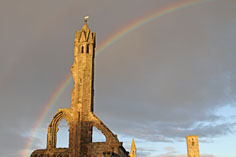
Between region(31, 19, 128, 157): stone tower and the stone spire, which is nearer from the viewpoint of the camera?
region(31, 19, 128, 157): stone tower

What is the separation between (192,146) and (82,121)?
169 ft

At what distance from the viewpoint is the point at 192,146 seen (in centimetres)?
7769

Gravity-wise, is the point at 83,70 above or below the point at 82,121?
above

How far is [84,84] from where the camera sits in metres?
33.8

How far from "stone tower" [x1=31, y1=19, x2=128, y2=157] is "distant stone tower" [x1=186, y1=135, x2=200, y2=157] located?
46150mm

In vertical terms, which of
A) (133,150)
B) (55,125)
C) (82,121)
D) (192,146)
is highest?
(192,146)

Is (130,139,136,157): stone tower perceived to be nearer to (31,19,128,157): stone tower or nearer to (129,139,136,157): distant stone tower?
(129,139,136,157): distant stone tower

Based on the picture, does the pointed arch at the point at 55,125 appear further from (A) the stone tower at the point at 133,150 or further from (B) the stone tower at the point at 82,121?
(A) the stone tower at the point at 133,150

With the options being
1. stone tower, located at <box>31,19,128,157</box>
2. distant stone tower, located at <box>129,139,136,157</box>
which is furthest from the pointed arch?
distant stone tower, located at <box>129,139,136,157</box>

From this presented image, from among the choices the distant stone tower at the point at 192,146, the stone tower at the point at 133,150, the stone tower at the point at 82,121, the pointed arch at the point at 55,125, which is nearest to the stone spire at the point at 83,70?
the stone tower at the point at 82,121

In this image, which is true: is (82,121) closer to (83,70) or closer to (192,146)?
(83,70)

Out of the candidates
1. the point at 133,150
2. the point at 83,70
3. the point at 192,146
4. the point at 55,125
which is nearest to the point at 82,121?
the point at 55,125

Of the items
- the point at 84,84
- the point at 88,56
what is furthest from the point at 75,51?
the point at 84,84

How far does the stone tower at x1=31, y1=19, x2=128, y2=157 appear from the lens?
31.5 meters
